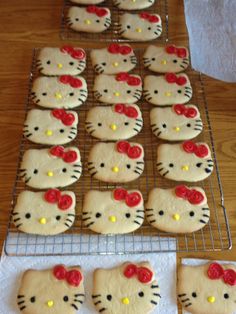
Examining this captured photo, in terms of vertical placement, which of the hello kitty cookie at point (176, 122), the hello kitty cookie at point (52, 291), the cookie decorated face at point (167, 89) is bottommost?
the hello kitty cookie at point (52, 291)

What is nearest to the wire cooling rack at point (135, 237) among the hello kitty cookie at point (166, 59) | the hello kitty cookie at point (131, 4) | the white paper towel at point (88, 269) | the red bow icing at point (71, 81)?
the white paper towel at point (88, 269)

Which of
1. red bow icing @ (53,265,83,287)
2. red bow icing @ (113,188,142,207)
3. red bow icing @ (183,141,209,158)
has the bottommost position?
red bow icing @ (53,265,83,287)

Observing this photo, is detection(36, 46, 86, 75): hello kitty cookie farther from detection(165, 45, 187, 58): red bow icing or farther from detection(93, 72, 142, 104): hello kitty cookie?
detection(165, 45, 187, 58): red bow icing

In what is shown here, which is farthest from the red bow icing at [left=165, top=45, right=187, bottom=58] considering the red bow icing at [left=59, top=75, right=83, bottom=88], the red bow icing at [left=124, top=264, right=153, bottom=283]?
the red bow icing at [left=124, top=264, right=153, bottom=283]

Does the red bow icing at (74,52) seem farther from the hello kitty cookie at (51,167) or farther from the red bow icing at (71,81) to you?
the hello kitty cookie at (51,167)

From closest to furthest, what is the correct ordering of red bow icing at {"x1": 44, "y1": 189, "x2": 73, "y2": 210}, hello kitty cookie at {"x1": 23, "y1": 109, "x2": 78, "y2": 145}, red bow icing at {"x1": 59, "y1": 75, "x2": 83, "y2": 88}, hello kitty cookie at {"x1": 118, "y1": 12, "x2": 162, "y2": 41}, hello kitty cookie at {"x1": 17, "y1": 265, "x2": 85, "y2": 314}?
1. hello kitty cookie at {"x1": 17, "y1": 265, "x2": 85, "y2": 314}
2. red bow icing at {"x1": 44, "y1": 189, "x2": 73, "y2": 210}
3. hello kitty cookie at {"x1": 23, "y1": 109, "x2": 78, "y2": 145}
4. red bow icing at {"x1": 59, "y1": 75, "x2": 83, "y2": 88}
5. hello kitty cookie at {"x1": 118, "y1": 12, "x2": 162, "y2": 41}

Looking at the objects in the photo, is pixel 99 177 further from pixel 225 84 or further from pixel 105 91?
pixel 225 84

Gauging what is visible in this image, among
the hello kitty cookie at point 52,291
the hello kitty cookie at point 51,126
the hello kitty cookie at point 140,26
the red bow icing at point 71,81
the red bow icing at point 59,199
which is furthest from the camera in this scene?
the hello kitty cookie at point 140,26
